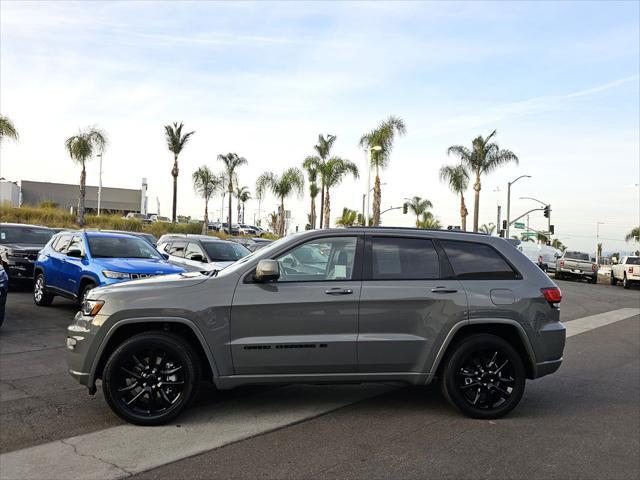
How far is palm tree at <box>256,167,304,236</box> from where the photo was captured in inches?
→ 2106

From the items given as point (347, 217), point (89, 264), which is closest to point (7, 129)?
point (89, 264)

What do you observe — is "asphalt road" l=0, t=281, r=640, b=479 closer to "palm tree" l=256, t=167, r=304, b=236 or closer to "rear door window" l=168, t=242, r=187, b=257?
"rear door window" l=168, t=242, r=187, b=257

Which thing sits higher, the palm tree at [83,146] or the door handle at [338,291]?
the palm tree at [83,146]

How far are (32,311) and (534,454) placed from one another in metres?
9.95

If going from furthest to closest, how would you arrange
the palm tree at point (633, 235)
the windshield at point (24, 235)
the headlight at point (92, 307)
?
the palm tree at point (633, 235)
the windshield at point (24, 235)
the headlight at point (92, 307)

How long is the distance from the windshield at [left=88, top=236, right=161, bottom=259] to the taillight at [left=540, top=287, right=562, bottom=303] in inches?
308

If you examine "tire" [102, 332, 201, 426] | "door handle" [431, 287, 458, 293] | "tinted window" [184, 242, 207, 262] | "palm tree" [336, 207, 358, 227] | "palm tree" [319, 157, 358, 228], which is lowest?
"tire" [102, 332, 201, 426]

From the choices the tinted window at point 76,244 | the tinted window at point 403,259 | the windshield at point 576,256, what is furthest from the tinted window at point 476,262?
the windshield at point 576,256

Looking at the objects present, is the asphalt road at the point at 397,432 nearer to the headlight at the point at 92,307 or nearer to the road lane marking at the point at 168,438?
the road lane marking at the point at 168,438

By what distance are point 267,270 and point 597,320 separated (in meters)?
11.8

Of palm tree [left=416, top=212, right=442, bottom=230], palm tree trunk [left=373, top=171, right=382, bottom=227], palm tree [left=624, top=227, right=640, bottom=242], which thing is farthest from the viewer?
palm tree [left=624, top=227, right=640, bottom=242]

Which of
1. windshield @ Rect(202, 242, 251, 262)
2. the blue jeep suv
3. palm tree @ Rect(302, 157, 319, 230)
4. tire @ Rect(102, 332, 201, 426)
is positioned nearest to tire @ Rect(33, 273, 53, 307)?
the blue jeep suv

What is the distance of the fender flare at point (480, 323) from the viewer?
5395mm

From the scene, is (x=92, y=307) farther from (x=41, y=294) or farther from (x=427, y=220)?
(x=427, y=220)
